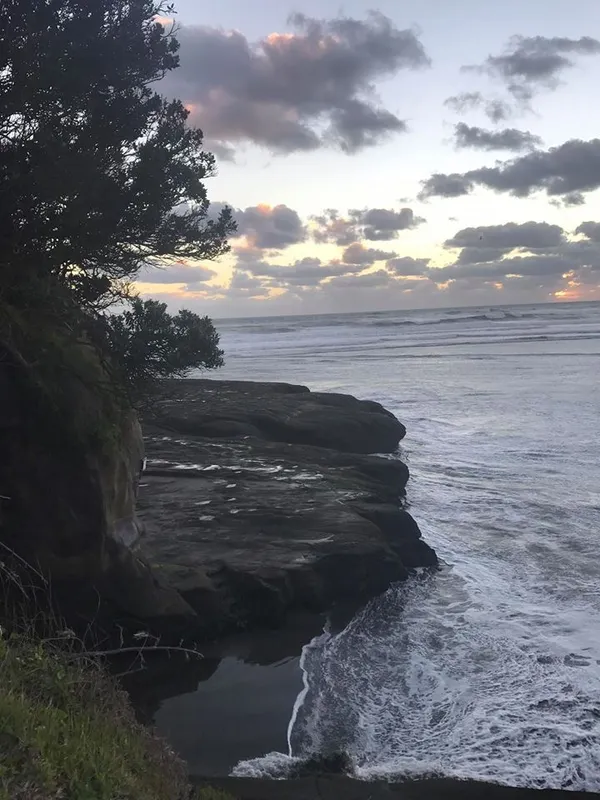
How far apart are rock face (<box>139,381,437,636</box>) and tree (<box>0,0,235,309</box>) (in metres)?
3.43

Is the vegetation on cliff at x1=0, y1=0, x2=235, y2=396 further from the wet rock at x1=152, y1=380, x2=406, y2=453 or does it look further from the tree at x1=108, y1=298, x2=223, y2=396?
the wet rock at x1=152, y1=380, x2=406, y2=453

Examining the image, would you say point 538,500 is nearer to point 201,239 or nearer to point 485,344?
point 201,239

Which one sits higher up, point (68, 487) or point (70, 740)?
point (68, 487)

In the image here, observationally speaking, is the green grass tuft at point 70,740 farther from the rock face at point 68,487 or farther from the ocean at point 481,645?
the rock face at point 68,487

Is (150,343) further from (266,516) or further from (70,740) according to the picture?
(70,740)

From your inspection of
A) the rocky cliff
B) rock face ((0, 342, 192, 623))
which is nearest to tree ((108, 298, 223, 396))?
the rocky cliff

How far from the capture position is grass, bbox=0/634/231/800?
10.6 ft

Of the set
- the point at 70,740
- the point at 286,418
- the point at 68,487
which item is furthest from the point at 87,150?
the point at 286,418

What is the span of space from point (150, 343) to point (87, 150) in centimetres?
251

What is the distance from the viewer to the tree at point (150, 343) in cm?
895

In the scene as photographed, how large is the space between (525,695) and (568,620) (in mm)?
1906

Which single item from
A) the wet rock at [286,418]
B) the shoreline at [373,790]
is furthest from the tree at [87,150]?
the wet rock at [286,418]

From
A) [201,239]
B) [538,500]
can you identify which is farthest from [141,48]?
[538,500]

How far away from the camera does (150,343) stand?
917 centimetres
